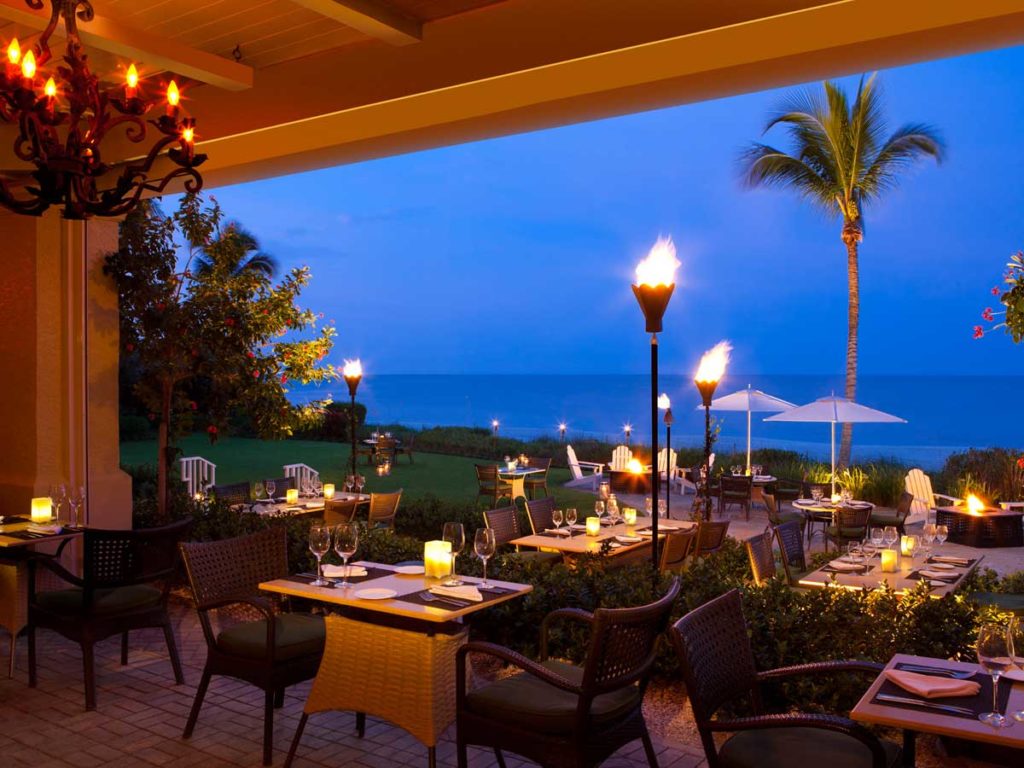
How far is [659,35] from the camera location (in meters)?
4.15

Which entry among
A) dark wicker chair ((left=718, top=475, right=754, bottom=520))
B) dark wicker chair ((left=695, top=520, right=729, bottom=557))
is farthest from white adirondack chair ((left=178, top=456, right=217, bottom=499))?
dark wicker chair ((left=718, top=475, right=754, bottom=520))

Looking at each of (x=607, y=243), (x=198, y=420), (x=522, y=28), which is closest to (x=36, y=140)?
(x=522, y=28)

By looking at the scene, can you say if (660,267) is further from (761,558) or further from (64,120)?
(64,120)

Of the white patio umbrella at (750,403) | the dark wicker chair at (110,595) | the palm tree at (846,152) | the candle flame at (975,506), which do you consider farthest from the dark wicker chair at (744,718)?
the palm tree at (846,152)

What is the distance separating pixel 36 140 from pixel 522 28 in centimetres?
232

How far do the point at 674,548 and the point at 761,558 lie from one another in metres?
0.74

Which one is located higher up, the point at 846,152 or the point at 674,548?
the point at 846,152

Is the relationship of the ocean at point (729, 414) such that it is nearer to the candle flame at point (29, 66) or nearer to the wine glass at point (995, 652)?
the wine glass at point (995, 652)

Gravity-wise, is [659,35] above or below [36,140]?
above

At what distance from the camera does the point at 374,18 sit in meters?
4.32

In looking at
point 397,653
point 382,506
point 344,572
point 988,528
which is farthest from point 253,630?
point 988,528

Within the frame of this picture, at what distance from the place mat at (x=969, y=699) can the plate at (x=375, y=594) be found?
1.95 meters

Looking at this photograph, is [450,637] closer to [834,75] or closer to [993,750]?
[993,750]

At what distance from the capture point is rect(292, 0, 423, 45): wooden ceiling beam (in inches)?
161
